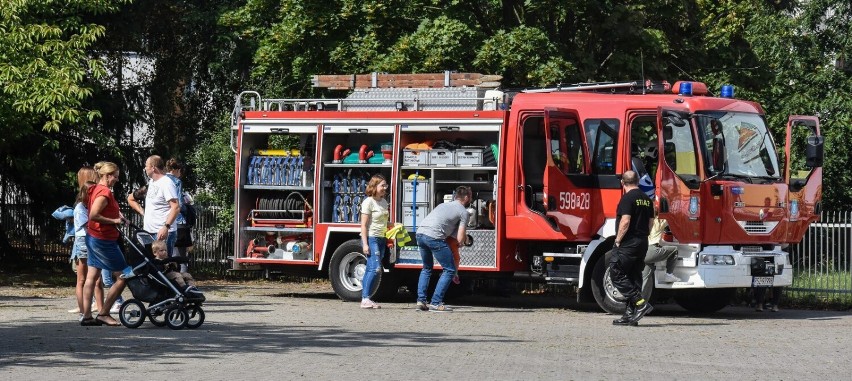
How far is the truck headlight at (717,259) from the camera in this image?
17844 millimetres

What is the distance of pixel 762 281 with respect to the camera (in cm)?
1831

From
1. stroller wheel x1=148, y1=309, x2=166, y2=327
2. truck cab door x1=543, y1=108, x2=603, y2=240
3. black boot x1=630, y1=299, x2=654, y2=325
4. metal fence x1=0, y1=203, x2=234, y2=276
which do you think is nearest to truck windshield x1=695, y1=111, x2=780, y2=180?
truck cab door x1=543, y1=108, x2=603, y2=240

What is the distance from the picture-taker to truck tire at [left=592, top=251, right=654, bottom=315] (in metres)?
18.0

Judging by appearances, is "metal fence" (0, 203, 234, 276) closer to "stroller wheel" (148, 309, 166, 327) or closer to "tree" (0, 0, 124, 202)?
"tree" (0, 0, 124, 202)

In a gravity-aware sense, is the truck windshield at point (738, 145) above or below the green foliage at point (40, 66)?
below

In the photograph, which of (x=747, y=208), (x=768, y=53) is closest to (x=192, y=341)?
(x=747, y=208)

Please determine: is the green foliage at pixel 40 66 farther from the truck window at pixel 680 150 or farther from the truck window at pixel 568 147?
the truck window at pixel 680 150

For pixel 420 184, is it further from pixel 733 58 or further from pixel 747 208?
pixel 733 58

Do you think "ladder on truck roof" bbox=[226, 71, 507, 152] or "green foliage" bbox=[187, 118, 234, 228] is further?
"green foliage" bbox=[187, 118, 234, 228]

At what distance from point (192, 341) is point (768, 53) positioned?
19.0m

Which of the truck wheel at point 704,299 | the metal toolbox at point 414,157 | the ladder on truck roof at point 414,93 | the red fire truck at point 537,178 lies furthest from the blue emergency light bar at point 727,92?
the metal toolbox at point 414,157

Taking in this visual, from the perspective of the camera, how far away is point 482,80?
19875 millimetres

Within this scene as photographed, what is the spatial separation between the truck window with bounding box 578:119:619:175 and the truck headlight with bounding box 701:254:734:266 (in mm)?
1622

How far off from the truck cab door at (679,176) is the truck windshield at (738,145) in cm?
22
